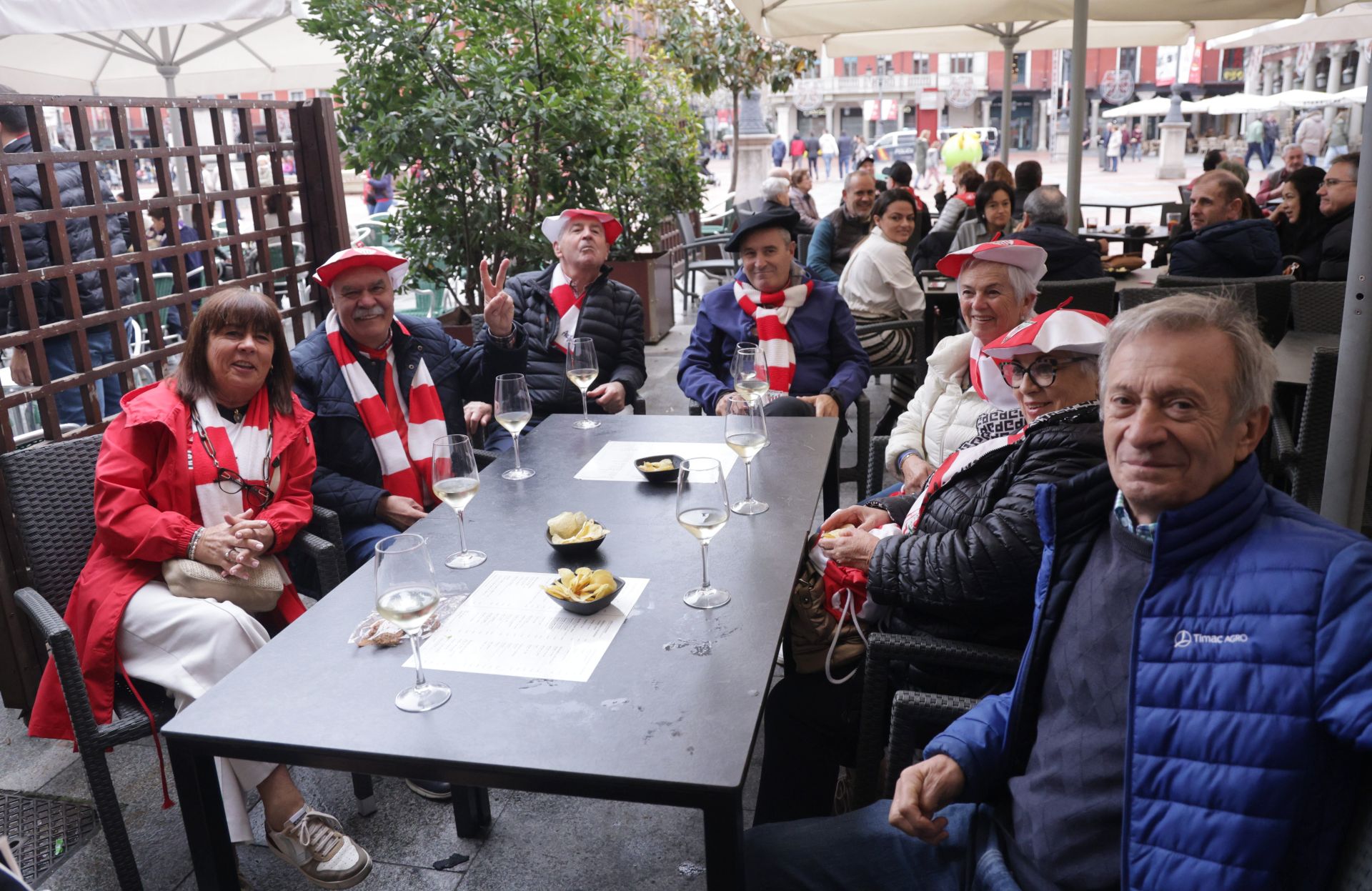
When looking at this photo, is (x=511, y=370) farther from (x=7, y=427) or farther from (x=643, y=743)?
(x=643, y=743)

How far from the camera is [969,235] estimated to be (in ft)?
24.5

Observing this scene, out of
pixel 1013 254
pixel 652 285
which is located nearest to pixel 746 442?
pixel 1013 254

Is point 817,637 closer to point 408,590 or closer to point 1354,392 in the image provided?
point 408,590

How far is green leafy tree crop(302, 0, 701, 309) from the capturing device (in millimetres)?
5789

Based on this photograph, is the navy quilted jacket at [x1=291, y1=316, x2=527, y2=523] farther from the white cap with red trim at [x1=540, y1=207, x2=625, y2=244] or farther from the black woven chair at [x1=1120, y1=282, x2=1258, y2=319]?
the black woven chair at [x1=1120, y1=282, x2=1258, y2=319]

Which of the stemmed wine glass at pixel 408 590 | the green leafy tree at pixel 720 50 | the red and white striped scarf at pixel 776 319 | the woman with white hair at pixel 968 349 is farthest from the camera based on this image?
the green leafy tree at pixel 720 50

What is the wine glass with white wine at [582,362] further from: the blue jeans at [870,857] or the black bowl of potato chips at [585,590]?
the blue jeans at [870,857]

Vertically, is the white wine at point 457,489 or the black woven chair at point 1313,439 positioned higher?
the white wine at point 457,489

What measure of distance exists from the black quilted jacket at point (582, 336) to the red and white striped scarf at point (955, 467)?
1.99 meters

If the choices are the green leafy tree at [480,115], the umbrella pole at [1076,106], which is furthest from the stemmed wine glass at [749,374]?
the umbrella pole at [1076,106]

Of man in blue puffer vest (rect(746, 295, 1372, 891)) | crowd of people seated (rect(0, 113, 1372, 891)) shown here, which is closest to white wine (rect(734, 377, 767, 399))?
crowd of people seated (rect(0, 113, 1372, 891))

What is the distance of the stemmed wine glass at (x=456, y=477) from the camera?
7.27 feet

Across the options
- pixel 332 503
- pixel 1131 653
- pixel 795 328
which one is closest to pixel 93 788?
pixel 332 503

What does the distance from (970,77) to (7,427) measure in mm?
55889
